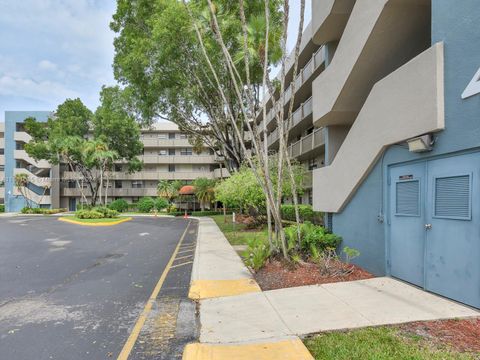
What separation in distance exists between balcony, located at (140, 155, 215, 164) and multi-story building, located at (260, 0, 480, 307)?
40.6 metres

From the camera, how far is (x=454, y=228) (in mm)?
5359

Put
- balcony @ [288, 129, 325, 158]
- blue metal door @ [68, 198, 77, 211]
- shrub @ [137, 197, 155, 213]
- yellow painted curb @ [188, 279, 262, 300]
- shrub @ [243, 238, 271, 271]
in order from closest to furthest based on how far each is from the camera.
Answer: yellow painted curb @ [188, 279, 262, 300]
shrub @ [243, 238, 271, 271]
balcony @ [288, 129, 325, 158]
shrub @ [137, 197, 155, 213]
blue metal door @ [68, 198, 77, 211]

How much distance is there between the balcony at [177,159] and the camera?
50.5 m

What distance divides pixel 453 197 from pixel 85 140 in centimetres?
4249

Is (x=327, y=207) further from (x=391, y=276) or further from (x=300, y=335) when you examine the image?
(x=300, y=335)

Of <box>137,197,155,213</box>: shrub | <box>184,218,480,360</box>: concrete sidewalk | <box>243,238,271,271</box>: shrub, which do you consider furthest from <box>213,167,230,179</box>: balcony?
<box>184,218,480,360</box>: concrete sidewalk

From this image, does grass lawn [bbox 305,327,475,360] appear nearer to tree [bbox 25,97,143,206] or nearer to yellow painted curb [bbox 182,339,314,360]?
yellow painted curb [bbox 182,339,314,360]

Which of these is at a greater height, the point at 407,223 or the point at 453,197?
the point at 453,197

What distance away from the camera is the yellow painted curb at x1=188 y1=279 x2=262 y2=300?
684cm

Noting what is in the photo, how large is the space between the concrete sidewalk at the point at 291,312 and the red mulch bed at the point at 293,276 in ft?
1.02

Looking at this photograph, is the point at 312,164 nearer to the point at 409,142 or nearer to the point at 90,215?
the point at 409,142

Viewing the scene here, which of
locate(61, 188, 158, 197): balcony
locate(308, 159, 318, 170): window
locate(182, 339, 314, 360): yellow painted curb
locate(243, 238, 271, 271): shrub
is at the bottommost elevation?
locate(182, 339, 314, 360): yellow painted curb

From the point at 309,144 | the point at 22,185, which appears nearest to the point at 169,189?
the point at 22,185

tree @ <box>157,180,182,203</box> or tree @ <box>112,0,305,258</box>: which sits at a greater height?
tree @ <box>112,0,305,258</box>
